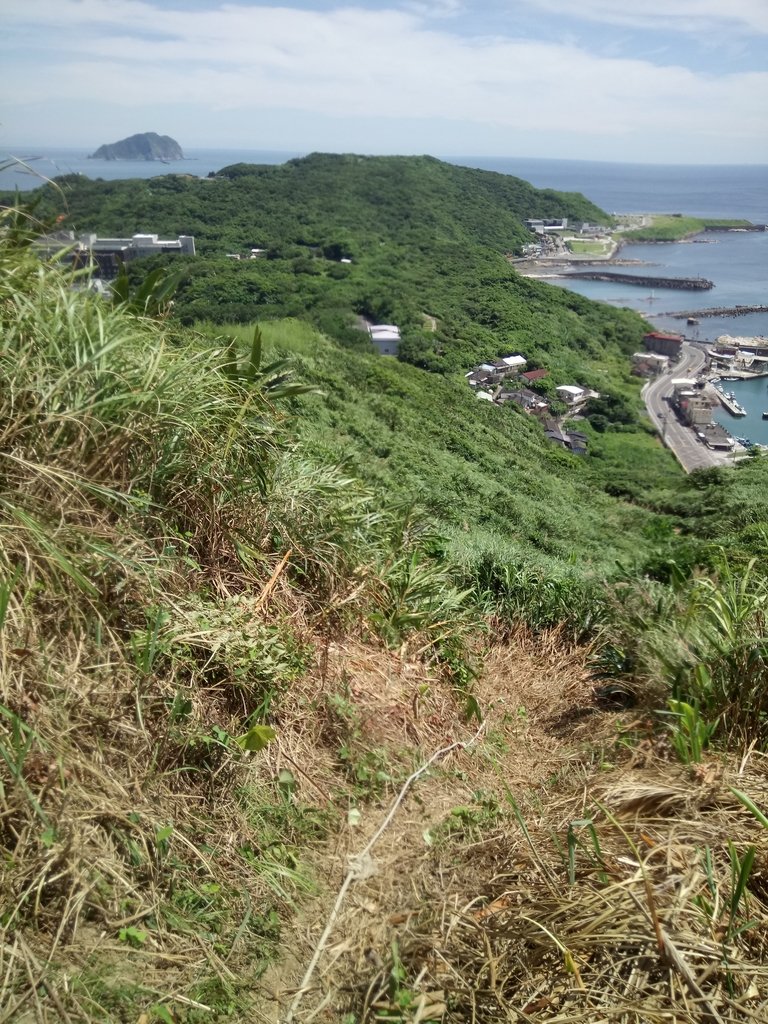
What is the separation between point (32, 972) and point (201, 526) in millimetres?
1320

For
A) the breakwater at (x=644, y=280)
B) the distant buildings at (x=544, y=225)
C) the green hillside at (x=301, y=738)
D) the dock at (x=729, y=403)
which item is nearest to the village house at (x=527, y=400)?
the dock at (x=729, y=403)

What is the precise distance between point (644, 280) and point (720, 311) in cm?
920

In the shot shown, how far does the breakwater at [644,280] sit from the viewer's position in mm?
48312

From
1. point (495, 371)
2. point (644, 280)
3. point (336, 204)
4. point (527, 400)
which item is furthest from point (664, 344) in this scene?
point (336, 204)

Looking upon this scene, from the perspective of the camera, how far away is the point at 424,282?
1463 inches

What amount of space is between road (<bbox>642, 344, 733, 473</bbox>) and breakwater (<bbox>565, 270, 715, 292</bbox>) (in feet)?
49.1

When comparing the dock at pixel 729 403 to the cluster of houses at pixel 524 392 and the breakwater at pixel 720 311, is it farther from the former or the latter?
the breakwater at pixel 720 311

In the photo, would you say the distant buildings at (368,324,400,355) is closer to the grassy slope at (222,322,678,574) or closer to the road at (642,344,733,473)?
the grassy slope at (222,322,678,574)

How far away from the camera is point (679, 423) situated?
88.2 feet

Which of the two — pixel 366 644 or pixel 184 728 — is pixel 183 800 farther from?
pixel 366 644

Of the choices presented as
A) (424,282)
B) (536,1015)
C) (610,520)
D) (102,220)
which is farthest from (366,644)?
(424,282)

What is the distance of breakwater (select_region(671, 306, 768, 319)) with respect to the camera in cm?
4172

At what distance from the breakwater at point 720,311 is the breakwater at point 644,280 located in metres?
5.13

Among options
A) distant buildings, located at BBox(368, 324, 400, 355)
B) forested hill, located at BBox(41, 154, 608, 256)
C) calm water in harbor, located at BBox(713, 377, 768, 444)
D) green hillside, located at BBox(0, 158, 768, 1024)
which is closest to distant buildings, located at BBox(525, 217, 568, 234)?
forested hill, located at BBox(41, 154, 608, 256)
